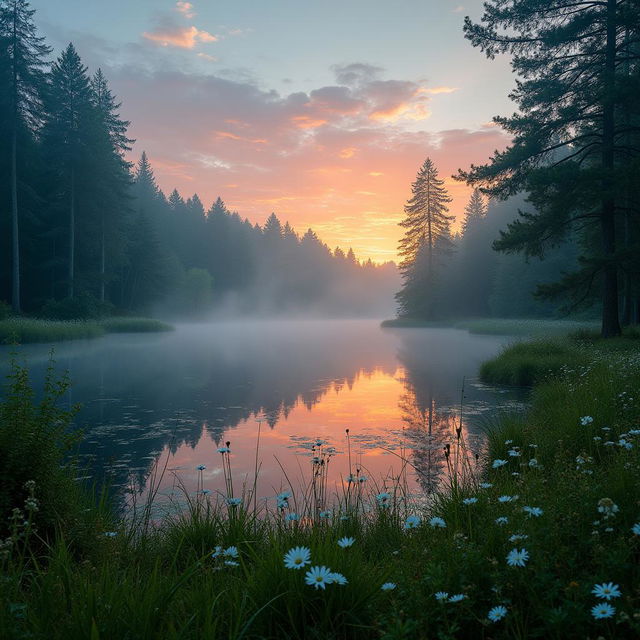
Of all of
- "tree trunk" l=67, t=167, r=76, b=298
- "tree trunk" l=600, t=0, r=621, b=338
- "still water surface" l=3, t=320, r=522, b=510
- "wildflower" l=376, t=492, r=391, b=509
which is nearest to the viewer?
"wildflower" l=376, t=492, r=391, b=509

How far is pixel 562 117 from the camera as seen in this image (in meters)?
17.4

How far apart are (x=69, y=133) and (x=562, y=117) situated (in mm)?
32625

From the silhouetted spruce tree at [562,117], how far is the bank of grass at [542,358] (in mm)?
2231

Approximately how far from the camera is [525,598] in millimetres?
2404

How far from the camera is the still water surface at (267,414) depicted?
697 centimetres

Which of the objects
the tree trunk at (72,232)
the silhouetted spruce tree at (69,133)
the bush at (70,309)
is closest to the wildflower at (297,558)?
the bush at (70,309)

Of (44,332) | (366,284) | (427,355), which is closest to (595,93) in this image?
(427,355)

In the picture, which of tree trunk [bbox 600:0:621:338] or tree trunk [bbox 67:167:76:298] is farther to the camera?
tree trunk [bbox 67:167:76:298]

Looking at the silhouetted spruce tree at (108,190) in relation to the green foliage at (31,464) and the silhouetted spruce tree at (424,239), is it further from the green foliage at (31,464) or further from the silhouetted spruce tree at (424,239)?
the green foliage at (31,464)

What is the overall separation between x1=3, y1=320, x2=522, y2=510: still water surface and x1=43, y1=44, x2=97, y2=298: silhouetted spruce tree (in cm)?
1864

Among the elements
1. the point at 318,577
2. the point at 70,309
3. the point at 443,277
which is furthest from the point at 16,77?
the point at 443,277

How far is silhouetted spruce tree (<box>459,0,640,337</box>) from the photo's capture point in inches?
648

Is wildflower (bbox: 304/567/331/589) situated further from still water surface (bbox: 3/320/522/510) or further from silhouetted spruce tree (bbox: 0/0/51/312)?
silhouetted spruce tree (bbox: 0/0/51/312)

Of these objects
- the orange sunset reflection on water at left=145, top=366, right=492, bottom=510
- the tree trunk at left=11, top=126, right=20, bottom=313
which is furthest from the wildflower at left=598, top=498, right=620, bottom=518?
the tree trunk at left=11, top=126, right=20, bottom=313
